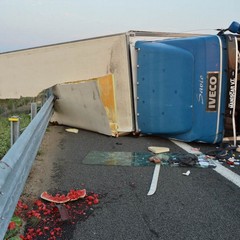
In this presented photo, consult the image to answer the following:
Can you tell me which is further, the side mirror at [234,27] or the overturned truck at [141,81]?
the side mirror at [234,27]

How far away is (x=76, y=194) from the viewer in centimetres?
327

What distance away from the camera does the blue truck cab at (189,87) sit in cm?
539

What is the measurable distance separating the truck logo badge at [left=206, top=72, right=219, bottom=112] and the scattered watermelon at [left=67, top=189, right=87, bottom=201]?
2947 millimetres

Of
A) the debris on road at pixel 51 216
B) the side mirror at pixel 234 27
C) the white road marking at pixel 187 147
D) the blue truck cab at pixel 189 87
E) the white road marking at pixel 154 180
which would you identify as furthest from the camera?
the side mirror at pixel 234 27

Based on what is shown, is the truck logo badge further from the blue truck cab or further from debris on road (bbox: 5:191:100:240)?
debris on road (bbox: 5:191:100:240)

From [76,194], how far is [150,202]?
2.30ft

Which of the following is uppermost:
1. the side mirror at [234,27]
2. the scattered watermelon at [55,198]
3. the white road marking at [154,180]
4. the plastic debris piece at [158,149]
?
the side mirror at [234,27]

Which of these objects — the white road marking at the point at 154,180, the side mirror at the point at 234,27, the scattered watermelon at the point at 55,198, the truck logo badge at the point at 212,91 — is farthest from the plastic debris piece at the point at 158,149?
the side mirror at the point at 234,27

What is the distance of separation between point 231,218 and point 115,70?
397 cm

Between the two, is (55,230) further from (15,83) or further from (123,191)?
(15,83)

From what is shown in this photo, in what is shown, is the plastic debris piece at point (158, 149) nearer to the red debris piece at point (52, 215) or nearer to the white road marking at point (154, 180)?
the white road marking at point (154, 180)

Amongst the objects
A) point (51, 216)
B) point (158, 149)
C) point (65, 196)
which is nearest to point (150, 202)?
point (65, 196)

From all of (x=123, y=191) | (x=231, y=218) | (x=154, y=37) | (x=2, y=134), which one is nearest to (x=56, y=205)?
(x=123, y=191)

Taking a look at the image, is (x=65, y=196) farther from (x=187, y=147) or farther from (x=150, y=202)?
(x=187, y=147)
